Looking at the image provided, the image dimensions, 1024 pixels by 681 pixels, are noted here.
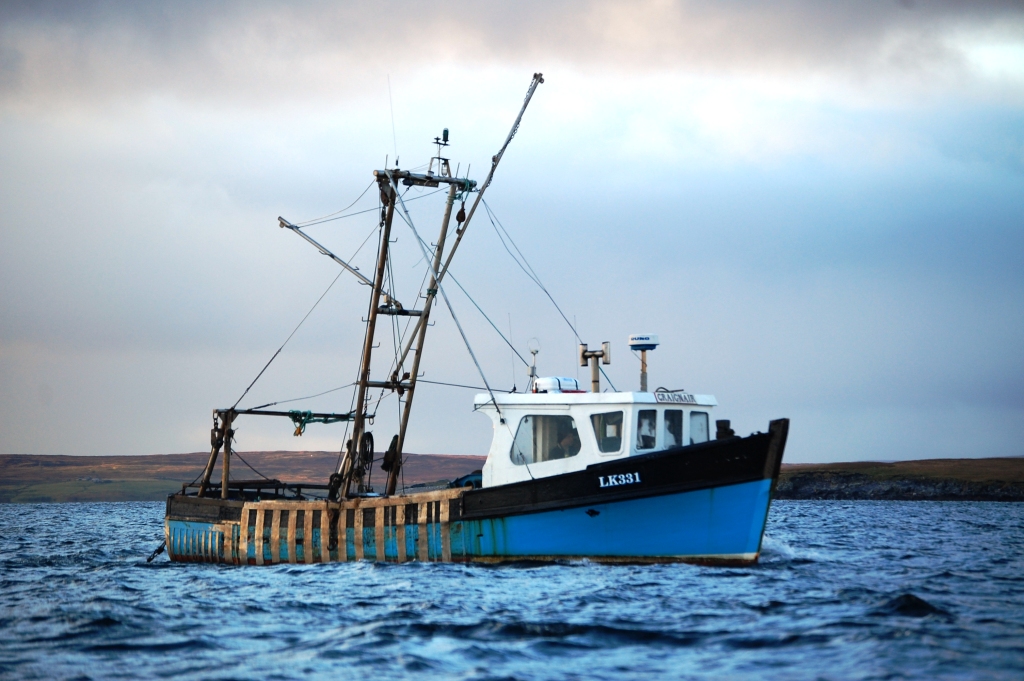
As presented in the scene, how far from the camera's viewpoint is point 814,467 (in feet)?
462

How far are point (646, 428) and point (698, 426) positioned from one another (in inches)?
66.4

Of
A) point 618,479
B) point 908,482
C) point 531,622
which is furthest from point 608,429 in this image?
point 908,482

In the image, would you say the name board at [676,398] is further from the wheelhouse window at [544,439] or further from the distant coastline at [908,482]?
the distant coastline at [908,482]

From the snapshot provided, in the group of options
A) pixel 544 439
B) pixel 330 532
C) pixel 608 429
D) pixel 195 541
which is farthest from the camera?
pixel 195 541

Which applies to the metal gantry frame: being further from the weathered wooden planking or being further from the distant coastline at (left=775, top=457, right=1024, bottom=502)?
the distant coastline at (left=775, top=457, right=1024, bottom=502)

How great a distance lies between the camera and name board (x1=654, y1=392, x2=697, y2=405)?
860 inches

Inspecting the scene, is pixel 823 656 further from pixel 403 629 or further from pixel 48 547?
pixel 48 547

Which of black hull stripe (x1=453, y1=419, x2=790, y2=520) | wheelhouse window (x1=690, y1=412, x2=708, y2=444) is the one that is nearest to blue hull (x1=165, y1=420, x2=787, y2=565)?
black hull stripe (x1=453, y1=419, x2=790, y2=520)

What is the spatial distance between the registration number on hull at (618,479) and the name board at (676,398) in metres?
2.50

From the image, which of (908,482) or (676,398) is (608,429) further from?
(908,482)

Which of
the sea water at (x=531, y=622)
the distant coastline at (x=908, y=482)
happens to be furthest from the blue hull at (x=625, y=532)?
the distant coastline at (x=908, y=482)

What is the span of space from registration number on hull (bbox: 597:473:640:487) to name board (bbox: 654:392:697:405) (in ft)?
8.19

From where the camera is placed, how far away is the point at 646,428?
21.9 metres

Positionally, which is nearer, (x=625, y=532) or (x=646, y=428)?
(x=625, y=532)
